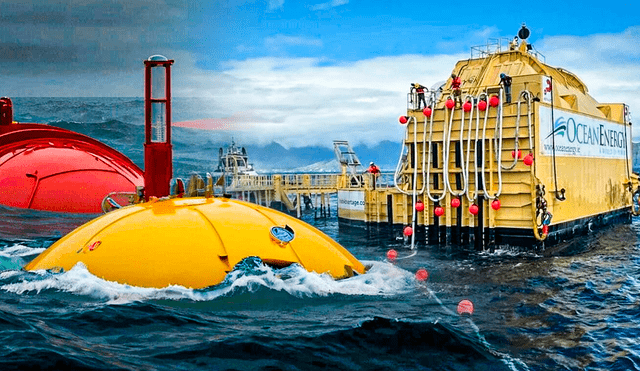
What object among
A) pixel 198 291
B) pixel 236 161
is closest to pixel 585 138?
pixel 198 291

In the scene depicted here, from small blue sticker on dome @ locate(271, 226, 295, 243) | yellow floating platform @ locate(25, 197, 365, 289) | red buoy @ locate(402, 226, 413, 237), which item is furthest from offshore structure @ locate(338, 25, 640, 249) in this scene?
small blue sticker on dome @ locate(271, 226, 295, 243)

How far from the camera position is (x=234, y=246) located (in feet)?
36.1

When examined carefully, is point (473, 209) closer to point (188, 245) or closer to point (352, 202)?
point (352, 202)

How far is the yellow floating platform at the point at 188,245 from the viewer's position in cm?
1059

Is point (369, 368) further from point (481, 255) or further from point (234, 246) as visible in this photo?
point (481, 255)

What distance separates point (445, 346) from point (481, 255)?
1522 cm

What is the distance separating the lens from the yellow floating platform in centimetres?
1059

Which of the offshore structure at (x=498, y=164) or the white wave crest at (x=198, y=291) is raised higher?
the offshore structure at (x=498, y=164)

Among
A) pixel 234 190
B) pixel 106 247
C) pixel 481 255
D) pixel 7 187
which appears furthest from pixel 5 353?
pixel 234 190

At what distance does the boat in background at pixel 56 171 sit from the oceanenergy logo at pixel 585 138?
16.8 metres

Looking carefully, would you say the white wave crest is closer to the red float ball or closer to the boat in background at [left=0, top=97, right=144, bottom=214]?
the boat in background at [left=0, top=97, right=144, bottom=214]

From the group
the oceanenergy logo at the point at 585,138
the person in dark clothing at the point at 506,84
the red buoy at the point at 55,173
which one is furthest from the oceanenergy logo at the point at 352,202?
the red buoy at the point at 55,173

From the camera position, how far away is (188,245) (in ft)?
35.7

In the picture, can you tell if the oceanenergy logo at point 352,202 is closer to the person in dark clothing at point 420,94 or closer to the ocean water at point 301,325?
the person in dark clothing at point 420,94
